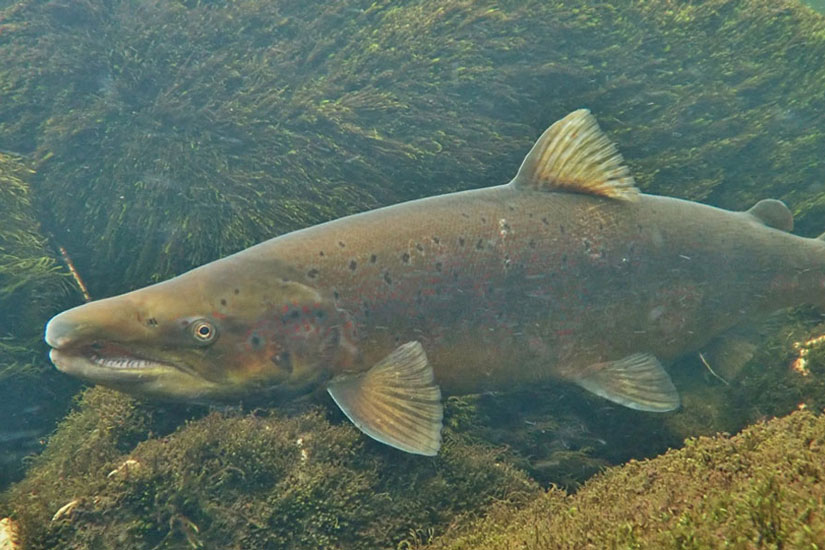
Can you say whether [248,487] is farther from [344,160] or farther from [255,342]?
[344,160]

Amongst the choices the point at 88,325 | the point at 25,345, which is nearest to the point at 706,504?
the point at 88,325

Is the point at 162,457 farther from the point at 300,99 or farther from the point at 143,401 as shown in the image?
the point at 300,99

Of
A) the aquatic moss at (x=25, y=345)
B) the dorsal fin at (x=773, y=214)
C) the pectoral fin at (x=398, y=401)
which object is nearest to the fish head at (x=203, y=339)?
the pectoral fin at (x=398, y=401)

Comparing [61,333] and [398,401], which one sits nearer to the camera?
[61,333]

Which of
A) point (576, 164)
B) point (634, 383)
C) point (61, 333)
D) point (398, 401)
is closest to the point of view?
point (61, 333)

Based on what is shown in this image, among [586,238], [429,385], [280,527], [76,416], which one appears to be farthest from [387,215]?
[76,416]

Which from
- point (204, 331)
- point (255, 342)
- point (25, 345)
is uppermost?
point (204, 331)
